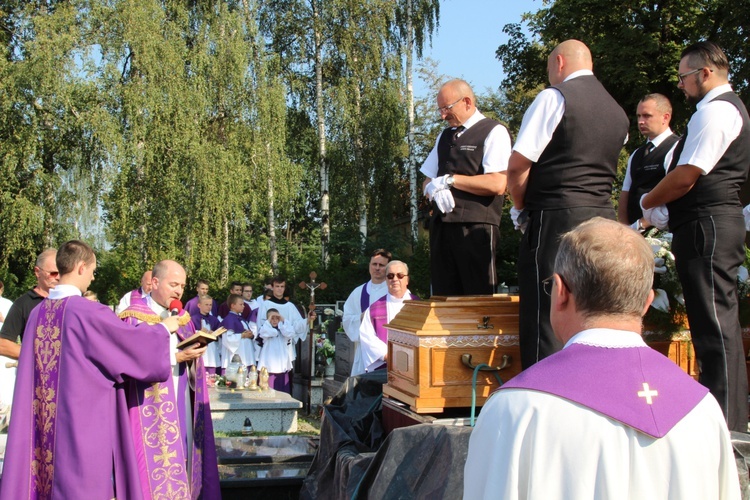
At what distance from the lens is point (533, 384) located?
5.84 feet

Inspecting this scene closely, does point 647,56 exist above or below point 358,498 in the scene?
above

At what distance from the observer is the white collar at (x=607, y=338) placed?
1.84 meters

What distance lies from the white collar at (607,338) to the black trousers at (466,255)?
2.57 metres

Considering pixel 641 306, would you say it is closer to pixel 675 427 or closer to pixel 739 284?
pixel 675 427

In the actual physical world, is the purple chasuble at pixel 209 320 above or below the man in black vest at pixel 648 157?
below

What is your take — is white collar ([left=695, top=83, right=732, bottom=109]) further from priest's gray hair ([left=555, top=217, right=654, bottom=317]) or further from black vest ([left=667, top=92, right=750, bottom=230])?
priest's gray hair ([left=555, top=217, right=654, bottom=317])

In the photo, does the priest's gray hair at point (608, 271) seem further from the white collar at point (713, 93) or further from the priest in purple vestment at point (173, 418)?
the priest in purple vestment at point (173, 418)

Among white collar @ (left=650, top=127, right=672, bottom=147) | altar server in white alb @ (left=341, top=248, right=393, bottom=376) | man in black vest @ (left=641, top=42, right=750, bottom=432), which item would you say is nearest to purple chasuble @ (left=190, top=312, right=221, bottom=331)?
altar server in white alb @ (left=341, top=248, right=393, bottom=376)

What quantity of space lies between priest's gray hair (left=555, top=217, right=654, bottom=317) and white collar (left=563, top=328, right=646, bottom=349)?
0.14 feet

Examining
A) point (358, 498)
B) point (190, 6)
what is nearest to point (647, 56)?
point (190, 6)

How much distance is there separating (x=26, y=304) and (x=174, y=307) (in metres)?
1.93

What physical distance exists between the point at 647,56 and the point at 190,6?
39.8 ft

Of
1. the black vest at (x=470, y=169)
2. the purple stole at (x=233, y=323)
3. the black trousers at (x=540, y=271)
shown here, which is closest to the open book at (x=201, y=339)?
the black vest at (x=470, y=169)

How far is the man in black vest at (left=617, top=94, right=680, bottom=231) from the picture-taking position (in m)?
4.66
